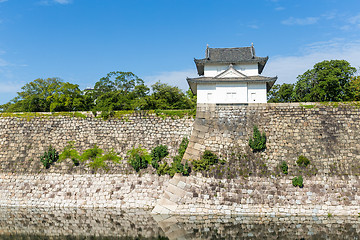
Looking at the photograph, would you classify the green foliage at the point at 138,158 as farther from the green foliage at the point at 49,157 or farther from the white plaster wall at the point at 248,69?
the white plaster wall at the point at 248,69

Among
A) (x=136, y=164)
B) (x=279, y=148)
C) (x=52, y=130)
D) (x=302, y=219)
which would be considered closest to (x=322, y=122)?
(x=279, y=148)

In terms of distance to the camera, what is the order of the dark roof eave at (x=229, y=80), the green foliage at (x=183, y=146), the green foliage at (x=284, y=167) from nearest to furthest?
the green foliage at (x=284, y=167), the green foliage at (x=183, y=146), the dark roof eave at (x=229, y=80)

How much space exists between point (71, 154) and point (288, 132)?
56.7 feet

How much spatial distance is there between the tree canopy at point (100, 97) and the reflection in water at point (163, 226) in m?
10.3

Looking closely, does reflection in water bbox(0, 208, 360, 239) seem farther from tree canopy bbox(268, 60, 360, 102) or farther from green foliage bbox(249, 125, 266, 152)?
tree canopy bbox(268, 60, 360, 102)

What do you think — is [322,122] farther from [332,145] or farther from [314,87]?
[314,87]

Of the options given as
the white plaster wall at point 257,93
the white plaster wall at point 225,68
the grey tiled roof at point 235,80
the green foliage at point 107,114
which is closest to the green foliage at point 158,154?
the green foliage at point 107,114

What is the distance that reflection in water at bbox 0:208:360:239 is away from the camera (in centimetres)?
1606

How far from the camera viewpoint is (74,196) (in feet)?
77.9

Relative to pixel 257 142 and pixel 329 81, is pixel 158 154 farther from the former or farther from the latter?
pixel 329 81

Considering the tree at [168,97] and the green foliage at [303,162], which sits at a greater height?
the tree at [168,97]

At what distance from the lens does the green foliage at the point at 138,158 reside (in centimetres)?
2403

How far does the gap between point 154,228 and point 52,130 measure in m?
14.7

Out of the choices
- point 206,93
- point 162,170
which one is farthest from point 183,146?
point 206,93
